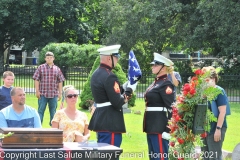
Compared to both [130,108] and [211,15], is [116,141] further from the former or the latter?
[211,15]

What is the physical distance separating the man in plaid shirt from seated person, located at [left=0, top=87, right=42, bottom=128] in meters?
5.25

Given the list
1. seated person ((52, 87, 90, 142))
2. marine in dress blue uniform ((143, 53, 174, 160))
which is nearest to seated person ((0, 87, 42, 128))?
seated person ((52, 87, 90, 142))

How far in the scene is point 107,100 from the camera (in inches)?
306

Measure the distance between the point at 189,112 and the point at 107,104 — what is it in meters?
1.11

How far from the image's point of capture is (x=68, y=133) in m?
8.48

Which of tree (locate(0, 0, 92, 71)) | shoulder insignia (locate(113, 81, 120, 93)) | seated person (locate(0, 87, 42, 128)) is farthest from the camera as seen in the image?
tree (locate(0, 0, 92, 71))

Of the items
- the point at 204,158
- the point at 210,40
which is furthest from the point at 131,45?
the point at 204,158

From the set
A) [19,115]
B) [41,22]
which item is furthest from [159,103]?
[41,22]

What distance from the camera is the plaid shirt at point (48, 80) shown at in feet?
45.1

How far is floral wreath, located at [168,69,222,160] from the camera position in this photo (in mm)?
7266

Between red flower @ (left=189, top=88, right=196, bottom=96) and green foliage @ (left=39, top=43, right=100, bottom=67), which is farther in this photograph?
green foliage @ (left=39, top=43, right=100, bottom=67)

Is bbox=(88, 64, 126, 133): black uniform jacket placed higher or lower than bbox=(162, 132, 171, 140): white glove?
higher

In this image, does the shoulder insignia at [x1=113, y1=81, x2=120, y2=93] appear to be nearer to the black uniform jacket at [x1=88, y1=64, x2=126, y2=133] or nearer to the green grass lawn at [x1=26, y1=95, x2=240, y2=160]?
the black uniform jacket at [x1=88, y1=64, x2=126, y2=133]

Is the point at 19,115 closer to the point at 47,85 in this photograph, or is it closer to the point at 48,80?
the point at 47,85
